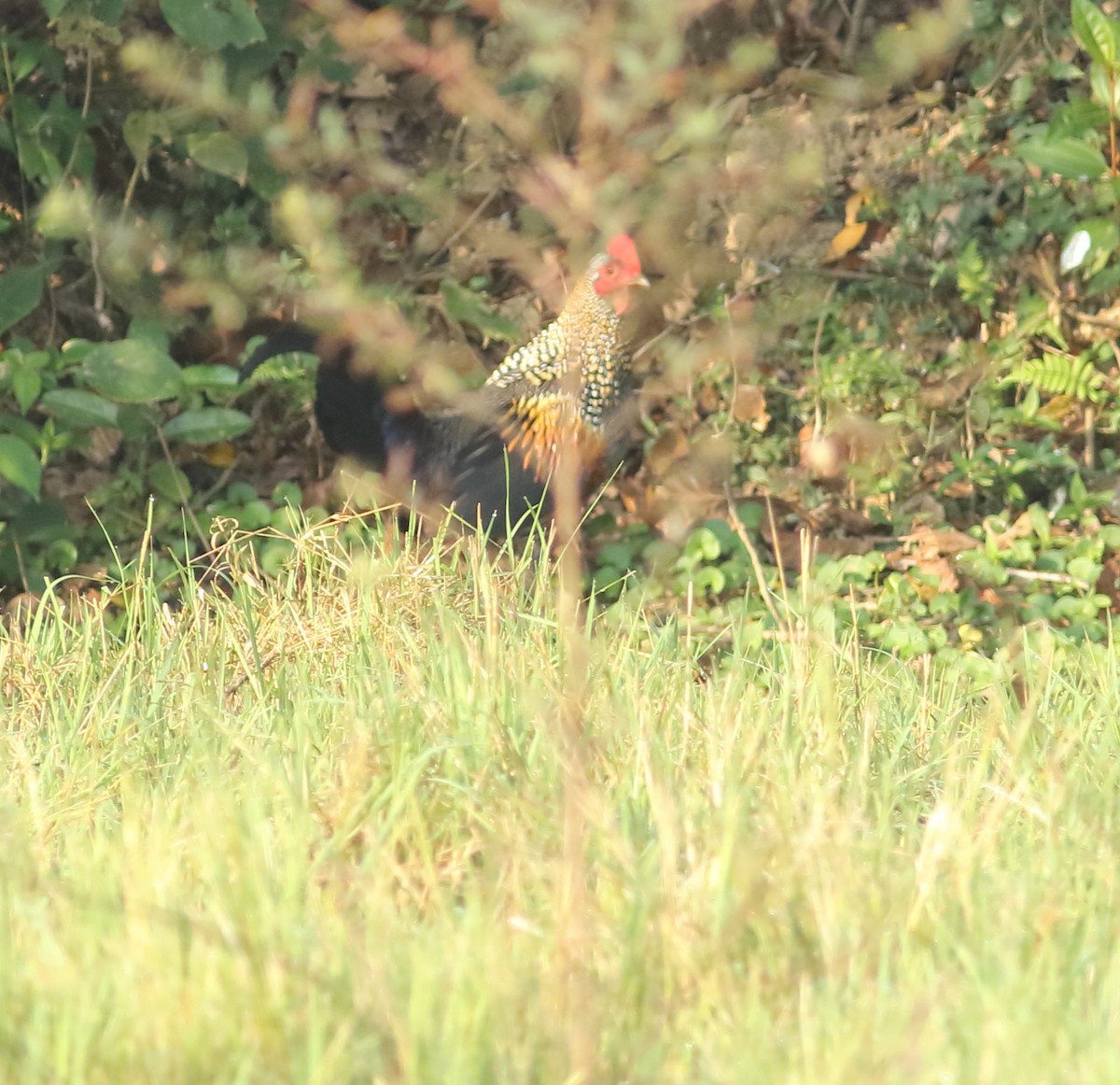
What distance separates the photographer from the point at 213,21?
13.4 ft

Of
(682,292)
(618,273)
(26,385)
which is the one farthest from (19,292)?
(682,292)

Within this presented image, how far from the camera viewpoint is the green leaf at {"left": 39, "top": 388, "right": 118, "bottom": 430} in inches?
167

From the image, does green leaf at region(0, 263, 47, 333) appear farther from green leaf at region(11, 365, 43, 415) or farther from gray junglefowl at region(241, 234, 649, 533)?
gray junglefowl at region(241, 234, 649, 533)

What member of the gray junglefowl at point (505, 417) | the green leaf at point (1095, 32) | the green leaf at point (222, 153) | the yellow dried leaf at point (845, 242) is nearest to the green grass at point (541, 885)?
the gray junglefowl at point (505, 417)

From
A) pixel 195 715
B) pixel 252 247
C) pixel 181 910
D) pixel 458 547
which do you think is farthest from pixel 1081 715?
pixel 252 247

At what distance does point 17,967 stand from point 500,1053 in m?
0.50

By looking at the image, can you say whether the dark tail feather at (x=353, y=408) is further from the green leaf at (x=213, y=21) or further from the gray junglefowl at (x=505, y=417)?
the green leaf at (x=213, y=21)

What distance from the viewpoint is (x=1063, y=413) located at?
5500 millimetres

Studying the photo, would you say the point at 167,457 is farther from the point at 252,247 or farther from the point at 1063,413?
the point at 1063,413

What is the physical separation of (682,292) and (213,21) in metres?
1.29

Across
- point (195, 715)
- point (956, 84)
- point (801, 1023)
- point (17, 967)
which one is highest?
point (956, 84)

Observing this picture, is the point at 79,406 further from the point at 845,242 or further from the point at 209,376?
the point at 845,242

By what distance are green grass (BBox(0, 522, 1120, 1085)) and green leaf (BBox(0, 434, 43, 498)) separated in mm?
1225

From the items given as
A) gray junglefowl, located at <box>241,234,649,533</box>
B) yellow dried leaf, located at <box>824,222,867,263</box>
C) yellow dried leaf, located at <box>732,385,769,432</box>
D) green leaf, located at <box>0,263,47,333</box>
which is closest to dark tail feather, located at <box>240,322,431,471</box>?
gray junglefowl, located at <box>241,234,649,533</box>
